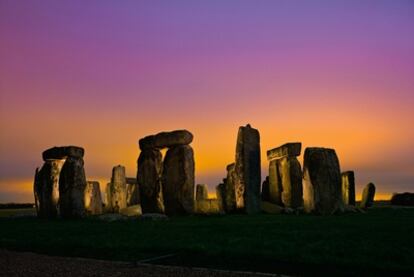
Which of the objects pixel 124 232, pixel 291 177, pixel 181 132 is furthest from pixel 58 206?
pixel 291 177

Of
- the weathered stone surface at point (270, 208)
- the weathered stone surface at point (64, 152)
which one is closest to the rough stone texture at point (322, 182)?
→ the weathered stone surface at point (270, 208)

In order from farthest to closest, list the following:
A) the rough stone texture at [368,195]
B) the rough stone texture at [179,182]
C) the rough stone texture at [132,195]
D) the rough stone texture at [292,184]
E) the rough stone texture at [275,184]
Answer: the rough stone texture at [132,195] < the rough stone texture at [368,195] < the rough stone texture at [275,184] < the rough stone texture at [292,184] < the rough stone texture at [179,182]

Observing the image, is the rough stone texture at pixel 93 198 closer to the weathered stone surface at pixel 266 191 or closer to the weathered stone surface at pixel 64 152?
the weathered stone surface at pixel 64 152

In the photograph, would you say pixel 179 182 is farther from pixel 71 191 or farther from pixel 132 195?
pixel 132 195

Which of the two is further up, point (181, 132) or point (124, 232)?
point (181, 132)

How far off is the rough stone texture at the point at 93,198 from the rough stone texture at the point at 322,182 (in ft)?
39.8

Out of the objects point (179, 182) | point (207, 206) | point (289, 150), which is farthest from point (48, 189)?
point (289, 150)

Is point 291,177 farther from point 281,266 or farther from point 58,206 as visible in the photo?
point 281,266

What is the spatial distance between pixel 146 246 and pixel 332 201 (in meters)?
10.0

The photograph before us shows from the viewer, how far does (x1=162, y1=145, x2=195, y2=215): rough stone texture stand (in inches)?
683

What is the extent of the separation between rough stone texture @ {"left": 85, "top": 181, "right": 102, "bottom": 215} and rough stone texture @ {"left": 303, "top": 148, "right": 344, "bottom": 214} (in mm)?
12134

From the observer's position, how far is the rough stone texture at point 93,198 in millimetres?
23750

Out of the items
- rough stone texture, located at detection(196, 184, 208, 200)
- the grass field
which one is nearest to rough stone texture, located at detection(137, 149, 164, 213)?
rough stone texture, located at detection(196, 184, 208, 200)

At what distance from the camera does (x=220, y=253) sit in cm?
656
